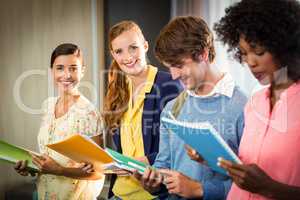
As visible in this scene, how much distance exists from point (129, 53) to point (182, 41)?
36 centimetres

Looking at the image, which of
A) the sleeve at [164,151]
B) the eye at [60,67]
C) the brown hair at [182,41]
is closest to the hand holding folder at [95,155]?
the sleeve at [164,151]

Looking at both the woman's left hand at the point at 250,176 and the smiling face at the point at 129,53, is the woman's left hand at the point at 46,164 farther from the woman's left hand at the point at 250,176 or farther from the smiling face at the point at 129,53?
the woman's left hand at the point at 250,176

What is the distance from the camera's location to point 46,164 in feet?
5.27

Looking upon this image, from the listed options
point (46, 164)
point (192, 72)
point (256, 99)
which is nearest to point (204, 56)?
point (192, 72)

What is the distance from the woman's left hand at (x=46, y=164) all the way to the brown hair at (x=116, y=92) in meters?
0.25

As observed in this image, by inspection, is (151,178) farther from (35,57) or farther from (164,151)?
(35,57)

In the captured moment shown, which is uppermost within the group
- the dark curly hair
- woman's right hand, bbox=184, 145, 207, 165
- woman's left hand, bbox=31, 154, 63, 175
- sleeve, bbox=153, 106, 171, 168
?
the dark curly hair

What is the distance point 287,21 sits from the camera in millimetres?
1023

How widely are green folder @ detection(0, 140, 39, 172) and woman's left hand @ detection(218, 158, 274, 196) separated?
2.98 ft

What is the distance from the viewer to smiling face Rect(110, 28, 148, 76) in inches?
61.9

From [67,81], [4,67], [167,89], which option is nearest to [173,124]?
[167,89]

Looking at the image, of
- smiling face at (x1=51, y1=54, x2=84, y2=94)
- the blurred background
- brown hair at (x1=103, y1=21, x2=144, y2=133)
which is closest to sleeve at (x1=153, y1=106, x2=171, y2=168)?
brown hair at (x1=103, y1=21, x2=144, y2=133)

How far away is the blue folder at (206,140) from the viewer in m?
0.95

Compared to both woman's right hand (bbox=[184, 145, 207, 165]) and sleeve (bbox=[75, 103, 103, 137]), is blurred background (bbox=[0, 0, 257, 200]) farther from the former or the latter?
woman's right hand (bbox=[184, 145, 207, 165])
